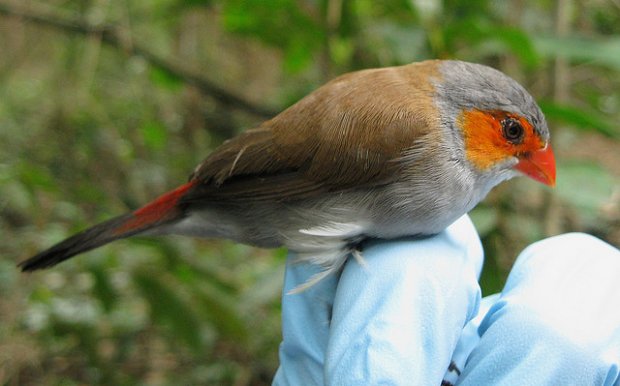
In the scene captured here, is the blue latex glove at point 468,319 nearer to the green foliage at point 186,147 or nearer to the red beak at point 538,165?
the red beak at point 538,165

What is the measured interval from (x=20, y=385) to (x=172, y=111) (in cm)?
266

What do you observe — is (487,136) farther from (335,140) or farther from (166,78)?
(166,78)

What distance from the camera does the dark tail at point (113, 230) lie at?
2.11 meters

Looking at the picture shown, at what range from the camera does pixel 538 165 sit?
196 cm

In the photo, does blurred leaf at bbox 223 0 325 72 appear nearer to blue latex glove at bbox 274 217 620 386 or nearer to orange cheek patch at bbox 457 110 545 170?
orange cheek patch at bbox 457 110 545 170

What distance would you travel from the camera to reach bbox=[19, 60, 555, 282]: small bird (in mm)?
1812

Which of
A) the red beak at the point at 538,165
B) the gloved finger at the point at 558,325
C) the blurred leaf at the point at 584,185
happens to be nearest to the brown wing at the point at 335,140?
the red beak at the point at 538,165

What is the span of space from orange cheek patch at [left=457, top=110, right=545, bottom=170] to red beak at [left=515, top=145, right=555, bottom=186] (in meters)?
0.05

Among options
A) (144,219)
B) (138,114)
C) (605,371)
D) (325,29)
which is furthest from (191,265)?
(138,114)

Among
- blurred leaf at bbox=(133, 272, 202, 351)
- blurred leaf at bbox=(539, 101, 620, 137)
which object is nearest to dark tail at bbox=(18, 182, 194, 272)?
blurred leaf at bbox=(133, 272, 202, 351)

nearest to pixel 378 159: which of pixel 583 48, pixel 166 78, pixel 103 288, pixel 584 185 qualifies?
pixel 584 185

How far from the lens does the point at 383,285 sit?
177cm

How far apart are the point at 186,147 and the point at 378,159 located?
13.5 feet

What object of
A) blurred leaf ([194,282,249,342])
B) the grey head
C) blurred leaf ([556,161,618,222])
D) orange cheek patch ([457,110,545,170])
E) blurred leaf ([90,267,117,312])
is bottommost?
blurred leaf ([194,282,249,342])
